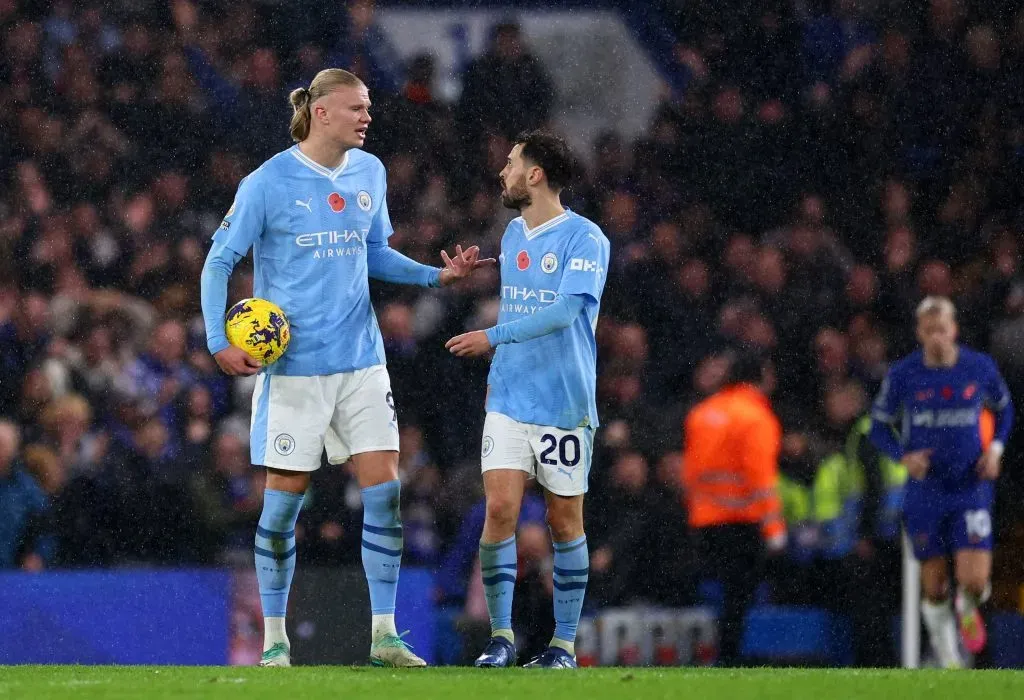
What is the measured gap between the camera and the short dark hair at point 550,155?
4.67 metres

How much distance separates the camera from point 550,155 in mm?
4668

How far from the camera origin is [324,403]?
459cm

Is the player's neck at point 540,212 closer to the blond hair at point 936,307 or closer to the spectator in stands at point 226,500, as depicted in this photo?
the blond hair at point 936,307

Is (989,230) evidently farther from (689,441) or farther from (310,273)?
(310,273)

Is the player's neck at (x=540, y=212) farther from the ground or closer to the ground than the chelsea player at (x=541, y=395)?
farther from the ground

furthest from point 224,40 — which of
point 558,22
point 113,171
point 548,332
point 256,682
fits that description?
point 256,682

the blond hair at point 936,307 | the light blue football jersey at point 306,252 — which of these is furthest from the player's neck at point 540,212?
the blond hair at point 936,307

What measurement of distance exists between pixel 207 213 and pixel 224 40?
984 mm

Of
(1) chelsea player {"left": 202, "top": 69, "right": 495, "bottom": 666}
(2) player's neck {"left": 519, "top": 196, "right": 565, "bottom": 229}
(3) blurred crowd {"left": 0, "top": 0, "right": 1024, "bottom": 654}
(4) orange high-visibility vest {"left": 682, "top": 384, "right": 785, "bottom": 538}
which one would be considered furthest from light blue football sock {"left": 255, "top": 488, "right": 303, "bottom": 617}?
(4) orange high-visibility vest {"left": 682, "top": 384, "right": 785, "bottom": 538}

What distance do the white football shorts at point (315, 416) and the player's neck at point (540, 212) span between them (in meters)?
0.62

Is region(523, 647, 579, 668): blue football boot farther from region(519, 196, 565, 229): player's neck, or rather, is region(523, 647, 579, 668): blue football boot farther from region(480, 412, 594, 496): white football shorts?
region(519, 196, 565, 229): player's neck

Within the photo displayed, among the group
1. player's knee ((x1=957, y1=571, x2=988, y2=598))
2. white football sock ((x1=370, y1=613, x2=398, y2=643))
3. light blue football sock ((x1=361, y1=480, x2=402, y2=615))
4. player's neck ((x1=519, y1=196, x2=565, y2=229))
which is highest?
player's neck ((x1=519, y1=196, x2=565, y2=229))

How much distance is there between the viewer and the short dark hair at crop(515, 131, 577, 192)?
467cm

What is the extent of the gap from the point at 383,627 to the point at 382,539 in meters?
0.25
